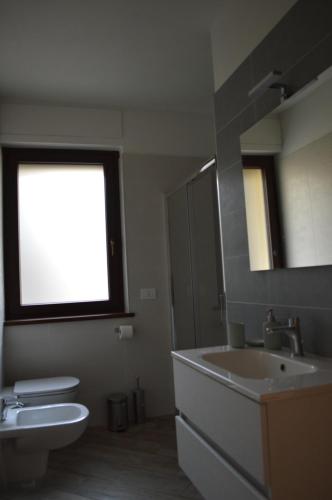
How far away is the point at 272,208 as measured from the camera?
5.47 ft

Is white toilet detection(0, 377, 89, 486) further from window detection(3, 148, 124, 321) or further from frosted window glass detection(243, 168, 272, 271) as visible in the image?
frosted window glass detection(243, 168, 272, 271)

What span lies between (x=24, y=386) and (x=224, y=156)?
74.2 inches

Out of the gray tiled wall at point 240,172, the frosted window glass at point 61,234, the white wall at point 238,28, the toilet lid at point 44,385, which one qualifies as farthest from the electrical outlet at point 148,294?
the white wall at point 238,28

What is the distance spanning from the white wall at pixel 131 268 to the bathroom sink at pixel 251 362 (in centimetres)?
149

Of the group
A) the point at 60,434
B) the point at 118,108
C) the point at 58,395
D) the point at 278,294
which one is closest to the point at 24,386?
the point at 58,395

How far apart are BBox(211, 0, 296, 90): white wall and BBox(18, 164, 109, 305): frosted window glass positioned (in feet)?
4.68

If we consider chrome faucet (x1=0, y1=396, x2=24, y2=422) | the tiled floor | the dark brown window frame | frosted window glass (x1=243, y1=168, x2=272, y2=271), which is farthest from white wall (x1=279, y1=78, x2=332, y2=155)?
chrome faucet (x1=0, y1=396, x2=24, y2=422)

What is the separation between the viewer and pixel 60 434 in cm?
200

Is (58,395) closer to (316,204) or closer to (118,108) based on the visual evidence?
(316,204)

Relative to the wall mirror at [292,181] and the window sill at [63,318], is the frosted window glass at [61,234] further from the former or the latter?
the wall mirror at [292,181]

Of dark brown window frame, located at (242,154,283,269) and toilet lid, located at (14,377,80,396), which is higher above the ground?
dark brown window frame, located at (242,154,283,269)

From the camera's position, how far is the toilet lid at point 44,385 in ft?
7.86

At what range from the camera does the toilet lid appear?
7.86ft

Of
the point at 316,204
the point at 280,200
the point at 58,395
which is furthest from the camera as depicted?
the point at 58,395
